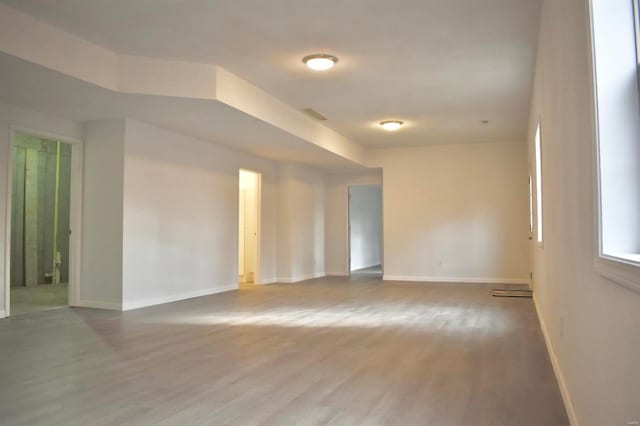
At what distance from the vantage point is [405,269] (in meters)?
10.8

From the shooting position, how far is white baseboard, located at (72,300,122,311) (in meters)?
6.54

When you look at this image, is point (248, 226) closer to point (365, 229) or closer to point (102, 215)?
point (102, 215)

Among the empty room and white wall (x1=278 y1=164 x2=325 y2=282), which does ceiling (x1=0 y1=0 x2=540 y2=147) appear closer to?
the empty room

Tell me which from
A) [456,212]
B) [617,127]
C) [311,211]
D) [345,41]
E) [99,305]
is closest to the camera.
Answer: [617,127]

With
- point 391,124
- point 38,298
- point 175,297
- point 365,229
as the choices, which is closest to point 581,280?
point 175,297

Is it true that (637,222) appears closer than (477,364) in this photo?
Yes

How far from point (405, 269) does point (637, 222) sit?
931cm

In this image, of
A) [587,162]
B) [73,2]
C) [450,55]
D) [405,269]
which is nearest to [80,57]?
[73,2]

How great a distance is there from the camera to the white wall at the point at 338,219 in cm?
1205

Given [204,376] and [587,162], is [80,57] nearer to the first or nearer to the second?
[204,376]

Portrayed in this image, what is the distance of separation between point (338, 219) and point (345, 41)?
24.3ft

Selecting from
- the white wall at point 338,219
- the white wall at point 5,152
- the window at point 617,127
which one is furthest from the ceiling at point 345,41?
the white wall at point 338,219

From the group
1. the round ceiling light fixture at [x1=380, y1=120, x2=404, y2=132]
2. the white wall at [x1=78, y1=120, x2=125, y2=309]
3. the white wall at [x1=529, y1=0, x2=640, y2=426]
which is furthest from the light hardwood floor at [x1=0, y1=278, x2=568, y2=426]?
the round ceiling light fixture at [x1=380, y1=120, x2=404, y2=132]

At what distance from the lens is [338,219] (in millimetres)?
12156
